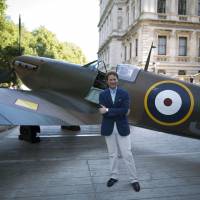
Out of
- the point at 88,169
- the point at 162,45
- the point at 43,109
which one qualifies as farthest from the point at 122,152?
the point at 162,45

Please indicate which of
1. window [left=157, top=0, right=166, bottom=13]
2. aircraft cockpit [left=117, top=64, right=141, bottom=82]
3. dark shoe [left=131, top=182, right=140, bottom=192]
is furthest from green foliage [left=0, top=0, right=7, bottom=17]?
window [left=157, top=0, right=166, bottom=13]

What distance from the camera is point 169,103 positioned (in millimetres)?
6727

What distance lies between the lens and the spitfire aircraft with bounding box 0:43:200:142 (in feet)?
21.9

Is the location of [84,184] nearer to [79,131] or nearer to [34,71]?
[34,71]

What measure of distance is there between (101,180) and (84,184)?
1.19 ft

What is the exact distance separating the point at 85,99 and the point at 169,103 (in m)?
2.64

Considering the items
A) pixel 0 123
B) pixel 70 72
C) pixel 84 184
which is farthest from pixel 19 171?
pixel 70 72

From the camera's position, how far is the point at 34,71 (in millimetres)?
9680

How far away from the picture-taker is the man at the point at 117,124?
5.17 meters

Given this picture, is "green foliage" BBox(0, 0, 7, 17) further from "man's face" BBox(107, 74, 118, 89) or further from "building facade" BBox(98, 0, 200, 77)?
"building facade" BBox(98, 0, 200, 77)

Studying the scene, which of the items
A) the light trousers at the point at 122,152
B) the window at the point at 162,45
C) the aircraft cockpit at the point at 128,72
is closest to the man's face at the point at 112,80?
the light trousers at the point at 122,152

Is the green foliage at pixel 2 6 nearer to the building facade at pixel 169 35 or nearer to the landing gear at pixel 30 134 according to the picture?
the landing gear at pixel 30 134

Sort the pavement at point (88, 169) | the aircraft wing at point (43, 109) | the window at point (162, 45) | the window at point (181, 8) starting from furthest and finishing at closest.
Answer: the window at point (181, 8)
the window at point (162, 45)
the aircraft wing at point (43, 109)
the pavement at point (88, 169)

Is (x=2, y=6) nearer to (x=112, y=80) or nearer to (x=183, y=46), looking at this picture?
(x=112, y=80)
